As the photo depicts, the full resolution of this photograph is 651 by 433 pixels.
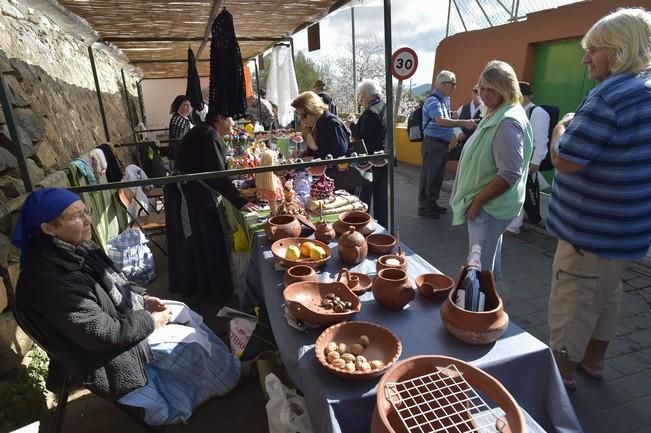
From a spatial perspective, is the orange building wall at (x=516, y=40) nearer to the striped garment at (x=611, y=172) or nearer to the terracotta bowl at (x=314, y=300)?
the striped garment at (x=611, y=172)

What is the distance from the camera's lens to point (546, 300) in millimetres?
3221

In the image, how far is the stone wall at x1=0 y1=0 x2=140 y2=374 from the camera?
261 cm

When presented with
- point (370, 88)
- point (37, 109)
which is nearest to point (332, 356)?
point (370, 88)

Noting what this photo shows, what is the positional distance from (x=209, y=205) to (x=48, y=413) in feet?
5.63

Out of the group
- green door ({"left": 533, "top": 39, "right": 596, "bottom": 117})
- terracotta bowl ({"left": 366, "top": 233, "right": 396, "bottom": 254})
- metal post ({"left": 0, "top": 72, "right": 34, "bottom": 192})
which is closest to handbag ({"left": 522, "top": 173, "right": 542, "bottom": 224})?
green door ({"left": 533, "top": 39, "right": 596, "bottom": 117})

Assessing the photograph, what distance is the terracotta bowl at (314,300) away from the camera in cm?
150

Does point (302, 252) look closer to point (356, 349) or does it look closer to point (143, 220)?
point (356, 349)

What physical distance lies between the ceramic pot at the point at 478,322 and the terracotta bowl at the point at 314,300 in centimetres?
36

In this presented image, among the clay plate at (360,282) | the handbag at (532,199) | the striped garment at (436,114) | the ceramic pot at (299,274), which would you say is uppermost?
the striped garment at (436,114)

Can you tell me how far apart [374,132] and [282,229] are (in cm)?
237

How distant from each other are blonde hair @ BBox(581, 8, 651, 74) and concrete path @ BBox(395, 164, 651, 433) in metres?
1.74

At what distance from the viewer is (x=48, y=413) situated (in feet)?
7.50

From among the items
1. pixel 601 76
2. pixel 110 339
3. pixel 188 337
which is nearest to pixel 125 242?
pixel 188 337

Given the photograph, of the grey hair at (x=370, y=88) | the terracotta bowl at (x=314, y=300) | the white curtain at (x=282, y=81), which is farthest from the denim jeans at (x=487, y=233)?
the white curtain at (x=282, y=81)
